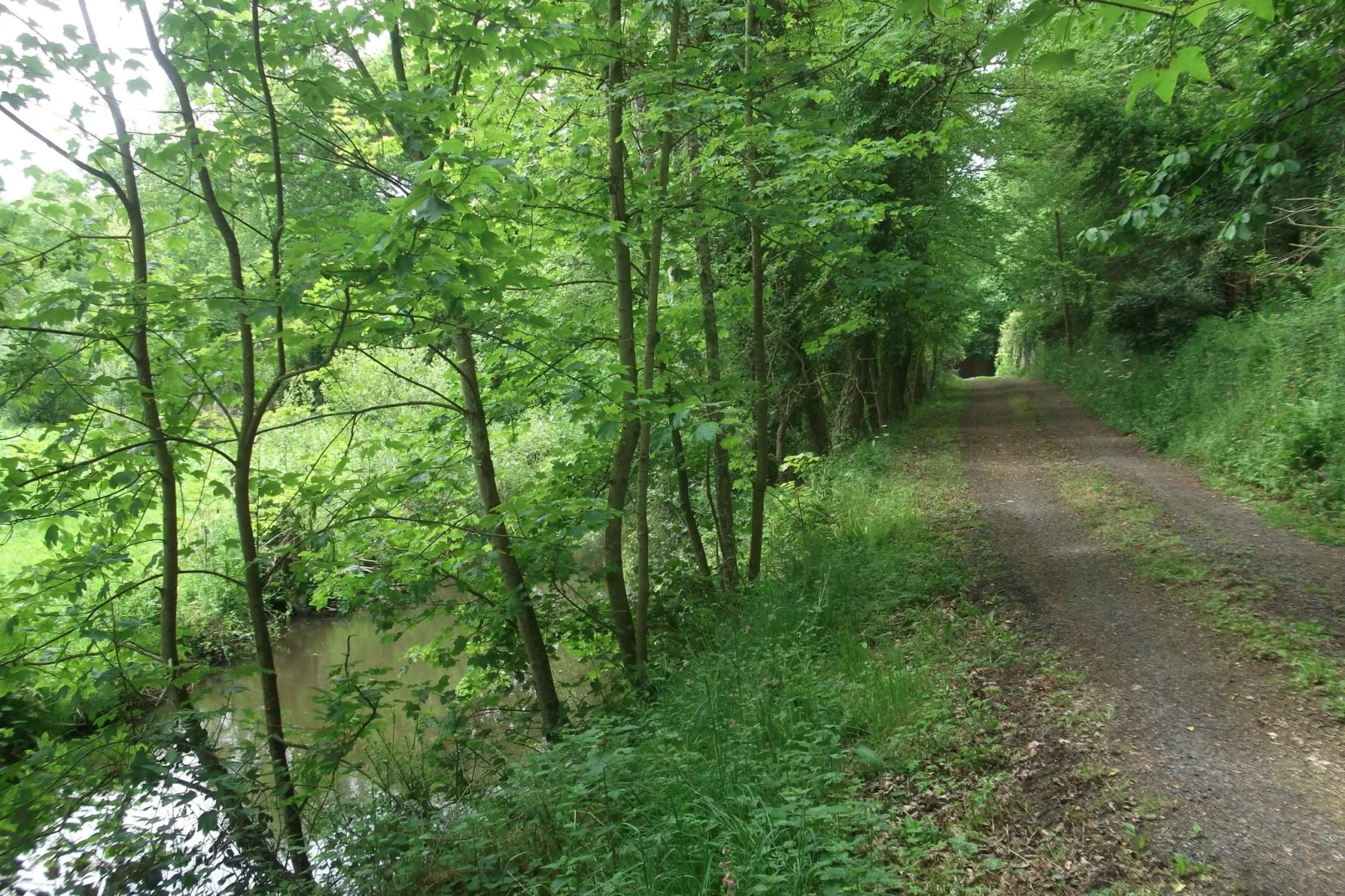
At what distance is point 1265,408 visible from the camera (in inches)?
403

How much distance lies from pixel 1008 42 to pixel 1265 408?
1033cm

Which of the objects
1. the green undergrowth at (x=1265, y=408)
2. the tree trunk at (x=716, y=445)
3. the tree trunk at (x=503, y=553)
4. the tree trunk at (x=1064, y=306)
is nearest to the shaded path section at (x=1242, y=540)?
the green undergrowth at (x=1265, y=408)

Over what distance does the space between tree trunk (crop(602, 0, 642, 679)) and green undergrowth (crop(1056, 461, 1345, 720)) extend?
171 inches

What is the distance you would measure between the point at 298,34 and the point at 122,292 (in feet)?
5.76

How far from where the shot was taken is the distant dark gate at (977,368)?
56.9m

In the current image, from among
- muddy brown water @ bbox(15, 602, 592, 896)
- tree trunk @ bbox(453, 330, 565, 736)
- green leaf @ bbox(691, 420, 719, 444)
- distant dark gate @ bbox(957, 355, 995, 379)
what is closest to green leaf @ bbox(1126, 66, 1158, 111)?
green leaf @ bbox(691, 420, 719, 444)

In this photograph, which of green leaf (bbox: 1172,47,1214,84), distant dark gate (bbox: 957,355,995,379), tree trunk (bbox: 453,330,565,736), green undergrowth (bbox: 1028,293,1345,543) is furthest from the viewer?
distant dark gate (bbox: 957,355,995,379)

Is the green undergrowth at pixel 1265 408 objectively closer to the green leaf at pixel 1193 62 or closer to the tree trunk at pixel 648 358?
the tree trunk at pixel 648 358

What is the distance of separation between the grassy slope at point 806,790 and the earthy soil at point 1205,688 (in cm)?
33

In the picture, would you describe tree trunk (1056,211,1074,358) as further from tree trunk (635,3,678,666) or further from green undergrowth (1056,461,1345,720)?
tree trunk (635,3,678,666)

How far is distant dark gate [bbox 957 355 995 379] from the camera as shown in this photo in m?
56.9

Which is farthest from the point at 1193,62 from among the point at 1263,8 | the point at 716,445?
the point at 716,445

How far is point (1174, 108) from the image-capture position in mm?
13359

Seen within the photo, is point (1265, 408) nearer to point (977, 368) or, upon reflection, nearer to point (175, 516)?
point (175, 516)
